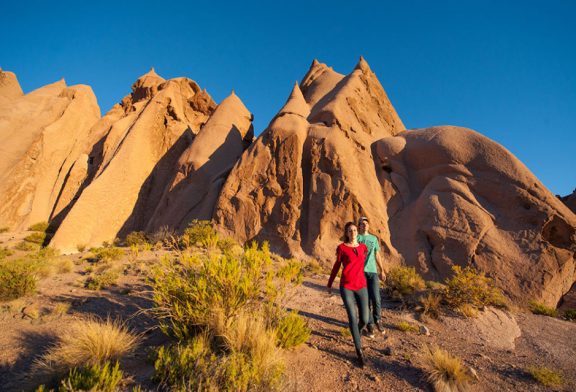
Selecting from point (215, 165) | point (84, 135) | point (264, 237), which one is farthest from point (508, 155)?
point (84, 135)

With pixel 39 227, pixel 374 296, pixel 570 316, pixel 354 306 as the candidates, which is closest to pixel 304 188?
pixel 374 296

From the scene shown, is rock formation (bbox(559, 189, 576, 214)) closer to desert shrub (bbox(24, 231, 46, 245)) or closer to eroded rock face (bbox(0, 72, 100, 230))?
desert shrub (bbox(24, 231, 46, 245))

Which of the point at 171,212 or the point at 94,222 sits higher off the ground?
the point at 171,212

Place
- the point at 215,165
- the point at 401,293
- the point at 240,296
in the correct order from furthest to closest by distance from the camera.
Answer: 1. the point at 215,165
2. the point at 401,293
3. the point at 240,296

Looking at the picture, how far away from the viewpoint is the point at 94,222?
14.5m

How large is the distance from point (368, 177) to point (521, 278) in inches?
269

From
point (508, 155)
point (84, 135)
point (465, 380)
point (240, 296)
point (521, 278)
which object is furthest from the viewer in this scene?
point (84, 135)

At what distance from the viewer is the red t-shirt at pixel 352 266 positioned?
3.46 metres

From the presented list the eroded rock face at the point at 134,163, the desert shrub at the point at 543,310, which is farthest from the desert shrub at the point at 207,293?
the eroded rock face at the point at 134,163

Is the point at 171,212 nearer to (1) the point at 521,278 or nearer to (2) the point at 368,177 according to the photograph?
(2) the point at 368,177

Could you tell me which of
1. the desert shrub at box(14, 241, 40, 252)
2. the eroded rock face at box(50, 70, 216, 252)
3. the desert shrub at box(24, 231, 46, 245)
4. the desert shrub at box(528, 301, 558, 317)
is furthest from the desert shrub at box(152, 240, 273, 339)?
the desert shrub at box(24, 231, 46, 245)

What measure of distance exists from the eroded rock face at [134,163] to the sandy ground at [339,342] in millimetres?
9083

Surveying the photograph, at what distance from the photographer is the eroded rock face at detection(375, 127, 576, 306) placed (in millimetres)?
9664

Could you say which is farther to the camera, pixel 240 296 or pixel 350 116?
pixel 350 116
